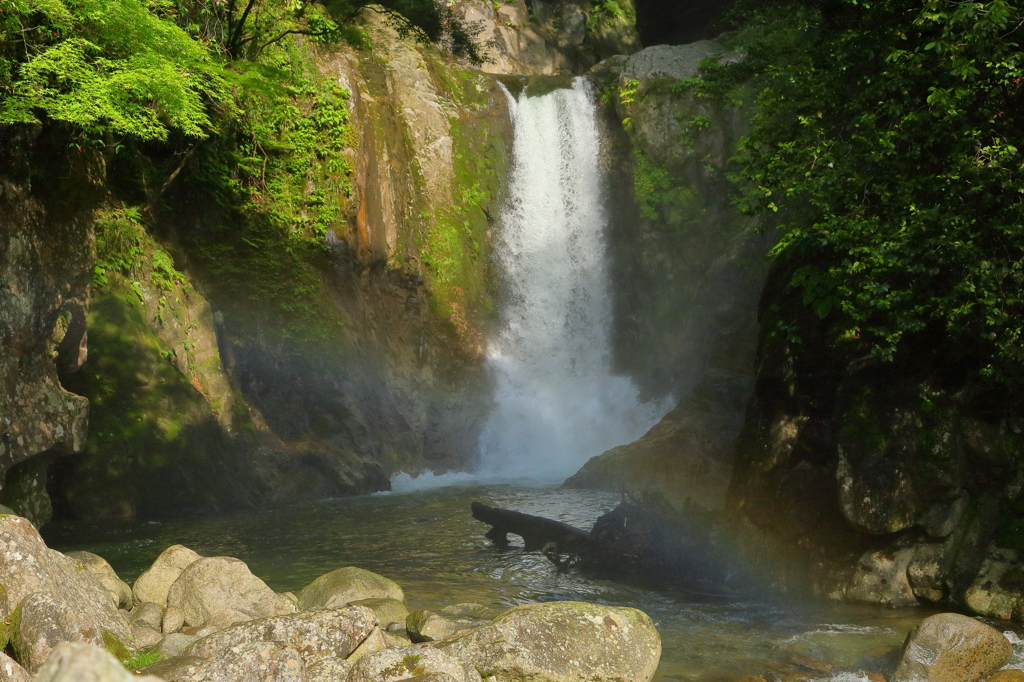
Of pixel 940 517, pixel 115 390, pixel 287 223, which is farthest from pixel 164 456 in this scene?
pixel 940 517

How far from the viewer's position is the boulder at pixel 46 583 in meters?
5.27

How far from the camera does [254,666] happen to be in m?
4.88

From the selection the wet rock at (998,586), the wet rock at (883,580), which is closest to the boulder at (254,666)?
the wet rock at (883,580)

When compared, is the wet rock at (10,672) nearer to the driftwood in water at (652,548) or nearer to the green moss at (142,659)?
the green moss at (142,659)

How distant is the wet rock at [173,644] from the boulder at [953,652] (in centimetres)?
568

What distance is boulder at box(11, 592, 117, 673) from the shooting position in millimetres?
4852

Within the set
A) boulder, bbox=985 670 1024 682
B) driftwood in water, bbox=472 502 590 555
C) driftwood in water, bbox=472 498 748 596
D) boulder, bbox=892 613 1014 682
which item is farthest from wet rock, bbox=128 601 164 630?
boulder, bbox=985 670 1024 682

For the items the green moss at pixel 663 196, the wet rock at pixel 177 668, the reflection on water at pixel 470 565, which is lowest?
the reflection on water at pixel 470 565

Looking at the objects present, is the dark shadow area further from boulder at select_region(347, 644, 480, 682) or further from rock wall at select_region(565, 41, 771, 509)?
boulder at select_region(347, 644, 480, 682)

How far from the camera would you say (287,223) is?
1789cm

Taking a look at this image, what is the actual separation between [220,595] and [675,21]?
2987 cm

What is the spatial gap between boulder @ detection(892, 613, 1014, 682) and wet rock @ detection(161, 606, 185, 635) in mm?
6225

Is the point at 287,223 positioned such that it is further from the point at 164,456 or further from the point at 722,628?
the point at 722,628

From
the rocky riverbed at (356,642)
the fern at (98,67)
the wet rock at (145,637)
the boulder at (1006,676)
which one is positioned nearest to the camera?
the rocky riverbed at (356,642)
